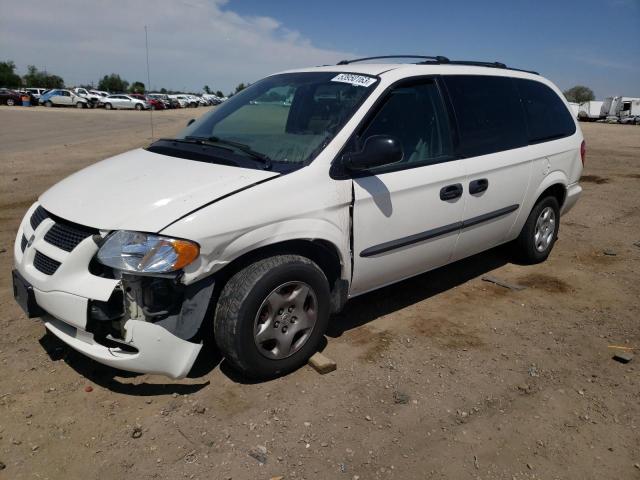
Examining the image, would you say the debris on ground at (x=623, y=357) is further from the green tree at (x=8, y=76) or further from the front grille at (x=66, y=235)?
the green tree at (x=8, y=76)

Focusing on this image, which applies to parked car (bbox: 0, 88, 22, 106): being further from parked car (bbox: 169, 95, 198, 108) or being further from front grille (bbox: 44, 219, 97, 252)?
front grille (bbox: 44, 219, 97, 252)

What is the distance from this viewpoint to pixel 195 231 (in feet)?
8.68

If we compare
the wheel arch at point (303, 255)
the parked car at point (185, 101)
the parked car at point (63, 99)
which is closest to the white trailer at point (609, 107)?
the parked car at point (185, 101)

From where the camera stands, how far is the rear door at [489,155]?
399cm

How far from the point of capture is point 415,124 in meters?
3.73

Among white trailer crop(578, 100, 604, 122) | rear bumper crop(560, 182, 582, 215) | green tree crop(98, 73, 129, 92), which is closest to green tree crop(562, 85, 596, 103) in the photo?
white trailer crop(578, 100, 604, 122)

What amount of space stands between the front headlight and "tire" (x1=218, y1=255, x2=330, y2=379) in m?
0.36

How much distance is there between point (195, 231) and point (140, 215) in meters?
0.32

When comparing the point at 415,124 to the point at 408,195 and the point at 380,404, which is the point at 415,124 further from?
the point at 380,404

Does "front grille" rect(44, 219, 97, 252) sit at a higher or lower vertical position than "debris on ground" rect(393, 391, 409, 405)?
higher

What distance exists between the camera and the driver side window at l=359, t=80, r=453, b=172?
3.51 meters

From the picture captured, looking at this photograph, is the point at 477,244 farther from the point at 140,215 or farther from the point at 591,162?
the point at 591,162

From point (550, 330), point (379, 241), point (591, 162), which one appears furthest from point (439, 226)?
point (591, 162)

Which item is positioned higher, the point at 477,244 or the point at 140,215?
the point at 140,215
